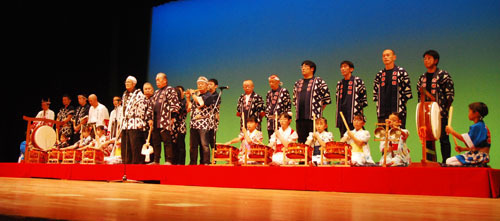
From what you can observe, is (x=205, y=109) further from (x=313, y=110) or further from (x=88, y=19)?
(x=88, y=19)

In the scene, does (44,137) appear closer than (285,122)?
No

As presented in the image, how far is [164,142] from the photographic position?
6574 millimetres

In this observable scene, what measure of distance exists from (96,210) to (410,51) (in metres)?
5.99

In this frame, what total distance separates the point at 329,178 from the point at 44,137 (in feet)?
16.9

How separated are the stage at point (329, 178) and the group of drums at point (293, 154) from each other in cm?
26

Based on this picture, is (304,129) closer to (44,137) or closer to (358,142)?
(358,142)

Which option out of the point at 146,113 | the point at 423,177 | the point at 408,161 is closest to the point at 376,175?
the point at 423,177

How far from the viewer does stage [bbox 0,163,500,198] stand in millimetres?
3887

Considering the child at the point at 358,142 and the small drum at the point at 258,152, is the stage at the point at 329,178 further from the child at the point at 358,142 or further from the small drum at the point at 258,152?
the child at the point at 358,142

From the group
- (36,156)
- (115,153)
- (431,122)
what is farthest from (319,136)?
(36,156)

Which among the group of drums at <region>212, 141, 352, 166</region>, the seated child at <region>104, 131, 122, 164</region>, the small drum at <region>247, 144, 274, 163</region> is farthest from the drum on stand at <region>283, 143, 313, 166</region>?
the seated child at <region>104, 131, 122, 164</region>

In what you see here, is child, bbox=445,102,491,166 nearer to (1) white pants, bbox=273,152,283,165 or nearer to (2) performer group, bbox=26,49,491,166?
(2) performer group, bbox=26,49,491,166

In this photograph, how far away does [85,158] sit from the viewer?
7.18 metres

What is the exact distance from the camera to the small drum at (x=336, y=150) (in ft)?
15.9
